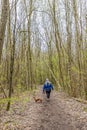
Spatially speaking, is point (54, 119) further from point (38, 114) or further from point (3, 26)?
point (3, 26)

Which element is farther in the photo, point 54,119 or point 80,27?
point 80,27

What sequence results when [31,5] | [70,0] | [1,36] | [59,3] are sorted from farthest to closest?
[31,5] < [59,3] < [70,0] < [1,36]

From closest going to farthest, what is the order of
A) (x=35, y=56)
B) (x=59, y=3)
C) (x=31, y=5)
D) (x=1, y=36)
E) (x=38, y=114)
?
(x=1, y=36) → (x=38, y=114) → (x=59, y=3) → (x=31, y=5) → (x=35, y=56)

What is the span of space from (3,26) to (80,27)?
15.6m

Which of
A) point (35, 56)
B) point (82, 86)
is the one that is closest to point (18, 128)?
point (82, 86)

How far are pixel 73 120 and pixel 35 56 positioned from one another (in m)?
39.8

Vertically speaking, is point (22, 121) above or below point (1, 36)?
below

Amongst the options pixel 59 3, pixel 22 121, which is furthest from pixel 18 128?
pixel 59 3

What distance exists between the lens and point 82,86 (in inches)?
811

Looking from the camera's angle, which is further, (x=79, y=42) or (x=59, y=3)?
(x=59, y=3)

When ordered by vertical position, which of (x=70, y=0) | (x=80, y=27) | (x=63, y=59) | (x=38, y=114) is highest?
(x=70, y=0)

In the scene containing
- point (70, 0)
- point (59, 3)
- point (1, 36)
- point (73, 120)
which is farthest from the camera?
point (59, 3)

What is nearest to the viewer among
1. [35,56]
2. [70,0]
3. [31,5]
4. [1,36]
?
[1,36]

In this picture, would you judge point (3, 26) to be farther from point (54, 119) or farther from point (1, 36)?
point (54, 119)
